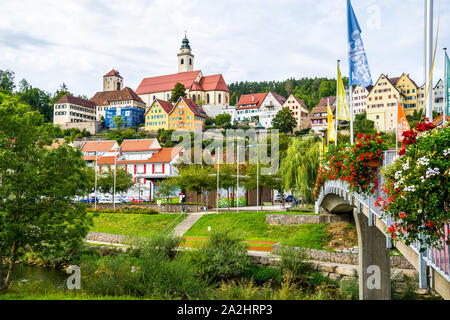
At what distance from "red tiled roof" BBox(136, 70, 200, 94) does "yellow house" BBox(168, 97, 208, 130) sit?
29952mm

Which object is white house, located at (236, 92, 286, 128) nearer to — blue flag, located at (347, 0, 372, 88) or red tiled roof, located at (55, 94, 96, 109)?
red tiled roof, located at (55, 94, 96, 109)

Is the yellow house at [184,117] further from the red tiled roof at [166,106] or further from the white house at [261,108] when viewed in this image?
the white house at [261,108]

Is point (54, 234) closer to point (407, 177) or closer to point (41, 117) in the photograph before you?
point (41, 117)

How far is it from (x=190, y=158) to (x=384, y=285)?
51.0 m

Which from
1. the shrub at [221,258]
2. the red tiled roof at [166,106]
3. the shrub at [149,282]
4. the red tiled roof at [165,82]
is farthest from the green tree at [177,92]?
the shrub at [149,282]

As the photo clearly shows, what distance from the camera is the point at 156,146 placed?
230ft

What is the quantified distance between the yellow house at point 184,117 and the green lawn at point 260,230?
7325cm

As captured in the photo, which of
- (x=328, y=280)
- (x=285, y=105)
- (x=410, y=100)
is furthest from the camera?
(x=285, y=105)

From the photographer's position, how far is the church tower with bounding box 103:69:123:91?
15825 centimetres

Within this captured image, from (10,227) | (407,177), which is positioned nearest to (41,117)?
(10,227)

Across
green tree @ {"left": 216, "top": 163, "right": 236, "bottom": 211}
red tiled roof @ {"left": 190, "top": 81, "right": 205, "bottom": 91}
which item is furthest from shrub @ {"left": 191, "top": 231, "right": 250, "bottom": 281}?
red tiled roof @ {"left": 190, "top": 81, "right": 205, "bottom": 91}

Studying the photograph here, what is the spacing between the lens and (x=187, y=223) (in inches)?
1480

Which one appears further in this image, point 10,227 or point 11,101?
point 11,101

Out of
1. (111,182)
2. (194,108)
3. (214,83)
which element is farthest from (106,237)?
(214,83)
